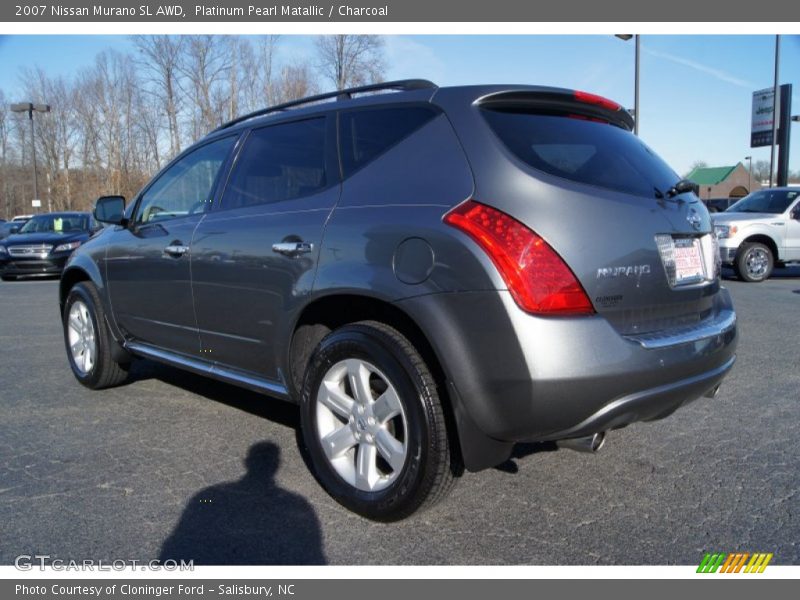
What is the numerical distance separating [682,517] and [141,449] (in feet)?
9.27

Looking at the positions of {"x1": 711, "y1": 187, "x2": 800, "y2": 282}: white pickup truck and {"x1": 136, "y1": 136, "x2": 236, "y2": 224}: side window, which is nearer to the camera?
{"x1": 136, "y1": 136, "x2": 236, "y2": 224}: side window

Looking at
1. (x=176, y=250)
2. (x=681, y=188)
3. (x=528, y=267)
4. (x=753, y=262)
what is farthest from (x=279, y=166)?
(x=753, y=262)

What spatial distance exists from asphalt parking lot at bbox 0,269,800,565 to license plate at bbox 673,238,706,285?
102 cm

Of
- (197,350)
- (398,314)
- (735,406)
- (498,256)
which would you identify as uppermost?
(498,256)

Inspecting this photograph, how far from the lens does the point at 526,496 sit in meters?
3.06

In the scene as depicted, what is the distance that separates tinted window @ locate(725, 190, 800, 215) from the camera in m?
12.6

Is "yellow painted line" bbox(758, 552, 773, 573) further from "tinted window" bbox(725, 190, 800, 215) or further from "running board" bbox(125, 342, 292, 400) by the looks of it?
"tinted window" bbox(725, 190, 800, 215)

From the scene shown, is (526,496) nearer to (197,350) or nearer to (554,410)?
(554,410)

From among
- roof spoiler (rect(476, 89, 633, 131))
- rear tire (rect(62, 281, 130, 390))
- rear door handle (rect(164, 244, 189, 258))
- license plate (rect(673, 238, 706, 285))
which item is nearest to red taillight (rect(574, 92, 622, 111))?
roof spoiler (rect(476, 89, 633, 131))

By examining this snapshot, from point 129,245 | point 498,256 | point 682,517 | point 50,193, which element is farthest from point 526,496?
point 50,193

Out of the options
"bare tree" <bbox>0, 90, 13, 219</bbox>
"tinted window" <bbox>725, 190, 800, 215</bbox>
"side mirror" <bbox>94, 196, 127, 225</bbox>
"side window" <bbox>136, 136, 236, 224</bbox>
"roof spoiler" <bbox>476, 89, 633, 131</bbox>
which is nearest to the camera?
"roof spoiler" <bbox>476, 89, 633, 131</bbox>

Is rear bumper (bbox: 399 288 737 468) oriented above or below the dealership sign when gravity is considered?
below

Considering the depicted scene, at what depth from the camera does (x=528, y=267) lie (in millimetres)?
2396

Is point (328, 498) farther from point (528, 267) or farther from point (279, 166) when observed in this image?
point (279, 166)
